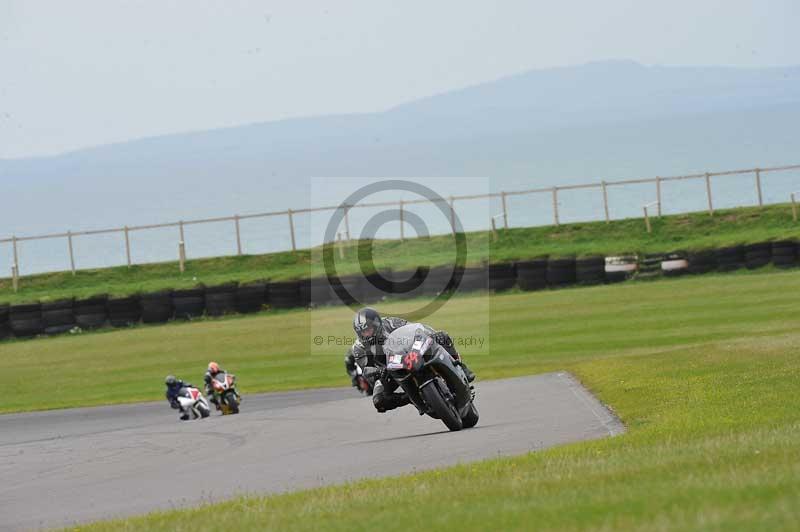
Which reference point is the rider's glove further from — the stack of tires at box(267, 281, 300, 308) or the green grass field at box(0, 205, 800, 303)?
the green grass field at box(0, 205, 800, 303)

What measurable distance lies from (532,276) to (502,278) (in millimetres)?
889

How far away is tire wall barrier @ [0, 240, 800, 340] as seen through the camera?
4022cm

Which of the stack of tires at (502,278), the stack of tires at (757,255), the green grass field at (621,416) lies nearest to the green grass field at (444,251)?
the stack of tires at (502,278)

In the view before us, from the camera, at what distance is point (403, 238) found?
167ft

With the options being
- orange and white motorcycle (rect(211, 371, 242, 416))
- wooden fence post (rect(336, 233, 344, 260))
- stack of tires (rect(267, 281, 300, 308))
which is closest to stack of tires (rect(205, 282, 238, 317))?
stack of tires (rect(267, 281, 300, 308))

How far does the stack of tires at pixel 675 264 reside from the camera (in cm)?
3988

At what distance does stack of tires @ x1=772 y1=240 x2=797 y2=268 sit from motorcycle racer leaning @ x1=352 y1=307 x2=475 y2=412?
82.4 feet

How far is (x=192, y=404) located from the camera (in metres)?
23.2

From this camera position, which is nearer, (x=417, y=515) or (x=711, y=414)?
(x=417, y=515)

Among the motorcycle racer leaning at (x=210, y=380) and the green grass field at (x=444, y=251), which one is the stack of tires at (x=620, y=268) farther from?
the motorcycle racer leaning at (x=210, y=380)

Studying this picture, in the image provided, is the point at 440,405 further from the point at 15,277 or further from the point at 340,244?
the point at 15,277

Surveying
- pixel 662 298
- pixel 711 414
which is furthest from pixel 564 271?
pixel 711 414

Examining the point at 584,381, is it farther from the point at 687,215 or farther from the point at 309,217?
the point at 309,217

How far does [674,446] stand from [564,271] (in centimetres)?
2929
